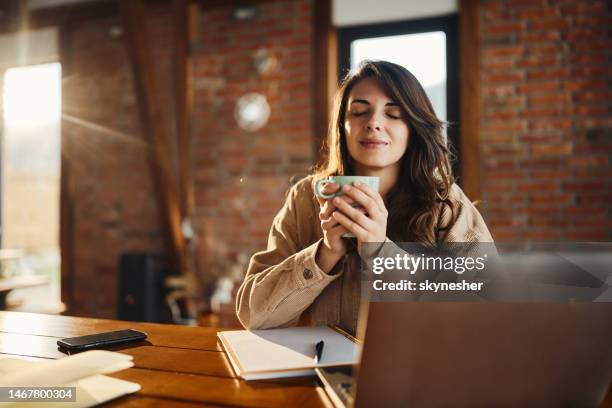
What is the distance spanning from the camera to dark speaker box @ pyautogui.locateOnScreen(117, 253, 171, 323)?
3.40 meters

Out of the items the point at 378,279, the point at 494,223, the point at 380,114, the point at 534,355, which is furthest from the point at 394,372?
the point at 494,223

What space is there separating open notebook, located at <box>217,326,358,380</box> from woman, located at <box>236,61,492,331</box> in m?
0.11

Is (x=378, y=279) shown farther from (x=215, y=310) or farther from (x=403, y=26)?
(x=403, y=26)

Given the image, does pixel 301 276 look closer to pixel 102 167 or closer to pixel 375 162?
pixel 375 162

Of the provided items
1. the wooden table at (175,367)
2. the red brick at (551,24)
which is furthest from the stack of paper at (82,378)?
the red brick at (551,24)

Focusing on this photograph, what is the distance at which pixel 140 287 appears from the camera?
3414 mm

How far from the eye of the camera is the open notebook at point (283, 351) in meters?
0.76

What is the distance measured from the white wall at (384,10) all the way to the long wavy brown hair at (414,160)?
6.81ft

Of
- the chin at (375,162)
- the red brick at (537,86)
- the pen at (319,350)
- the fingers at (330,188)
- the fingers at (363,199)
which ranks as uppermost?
the red brick at (537,86)

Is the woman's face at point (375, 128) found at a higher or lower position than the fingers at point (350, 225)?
higher

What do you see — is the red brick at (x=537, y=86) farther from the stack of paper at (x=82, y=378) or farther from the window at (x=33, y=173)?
the window at (x=33, y=173)

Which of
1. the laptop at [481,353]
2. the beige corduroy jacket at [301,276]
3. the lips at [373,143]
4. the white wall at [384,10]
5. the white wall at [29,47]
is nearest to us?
the laptop at [481,353]

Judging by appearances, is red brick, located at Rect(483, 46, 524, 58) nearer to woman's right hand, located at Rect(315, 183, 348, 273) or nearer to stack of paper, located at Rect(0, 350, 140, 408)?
woman's right hand, located at Rect(315, 183, 348, 273)

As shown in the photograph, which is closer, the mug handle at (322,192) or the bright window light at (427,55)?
the mug handle at (322,192)
